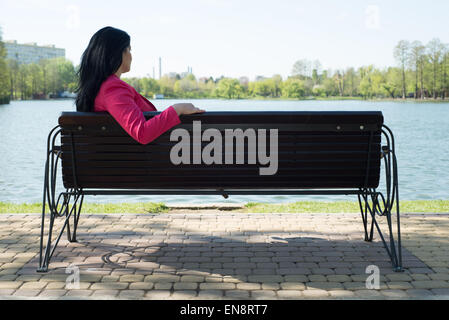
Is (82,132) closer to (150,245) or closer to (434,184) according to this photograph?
(150,245)

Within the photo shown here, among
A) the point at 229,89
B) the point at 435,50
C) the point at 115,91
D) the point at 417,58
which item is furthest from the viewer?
the point at 229,89

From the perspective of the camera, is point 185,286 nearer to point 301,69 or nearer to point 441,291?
point 441,291

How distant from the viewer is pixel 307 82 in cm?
11288

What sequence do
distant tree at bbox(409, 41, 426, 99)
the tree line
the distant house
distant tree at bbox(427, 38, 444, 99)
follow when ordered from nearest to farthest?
1. the tree line
2. distant tree at bbox(427, 38, 444, 99)
3. distant tree at bbox(409, 41, 426, 99)
4. the distant house

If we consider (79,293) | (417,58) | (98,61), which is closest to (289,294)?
(79,293)

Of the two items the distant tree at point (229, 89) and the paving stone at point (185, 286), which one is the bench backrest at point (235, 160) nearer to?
the paving stone at point (185, 286)

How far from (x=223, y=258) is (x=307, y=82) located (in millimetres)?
111736

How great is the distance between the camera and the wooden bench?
3672mm

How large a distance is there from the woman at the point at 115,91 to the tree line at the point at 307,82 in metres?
85.9

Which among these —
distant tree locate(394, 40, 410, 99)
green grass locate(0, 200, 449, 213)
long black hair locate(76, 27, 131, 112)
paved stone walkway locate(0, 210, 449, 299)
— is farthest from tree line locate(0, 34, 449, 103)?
long black hair locate(76, 27, 131, 112)

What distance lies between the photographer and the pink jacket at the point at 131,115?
352 cm

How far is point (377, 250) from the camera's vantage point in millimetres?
4316

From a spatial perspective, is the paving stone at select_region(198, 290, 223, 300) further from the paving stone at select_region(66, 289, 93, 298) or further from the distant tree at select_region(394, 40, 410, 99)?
the distant tree at select_region(394, 40, 410, 99)

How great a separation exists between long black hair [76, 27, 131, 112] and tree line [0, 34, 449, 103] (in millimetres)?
85877
